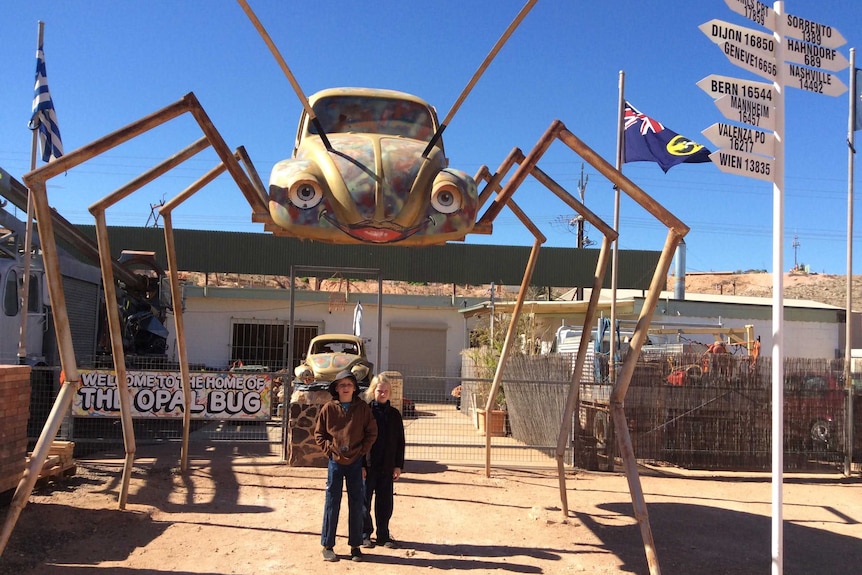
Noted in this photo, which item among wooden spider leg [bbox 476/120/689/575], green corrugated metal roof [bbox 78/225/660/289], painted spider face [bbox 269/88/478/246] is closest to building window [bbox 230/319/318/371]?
green corrugated metal roof [bbox 78/225/660/289]

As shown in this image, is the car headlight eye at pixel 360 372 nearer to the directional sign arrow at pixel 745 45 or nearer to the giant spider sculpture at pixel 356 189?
the giant spider sculpture at pixel 356 189

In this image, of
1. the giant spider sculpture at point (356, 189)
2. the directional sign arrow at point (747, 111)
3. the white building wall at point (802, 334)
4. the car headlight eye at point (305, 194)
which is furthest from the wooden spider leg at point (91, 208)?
the white building wall at point (802, 334)

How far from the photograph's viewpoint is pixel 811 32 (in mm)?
5203

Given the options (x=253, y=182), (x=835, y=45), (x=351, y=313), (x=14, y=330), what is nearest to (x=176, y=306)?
(x=253, y=182)

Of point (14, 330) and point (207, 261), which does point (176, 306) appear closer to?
point (14, 330)

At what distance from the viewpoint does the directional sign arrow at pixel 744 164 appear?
4.85m

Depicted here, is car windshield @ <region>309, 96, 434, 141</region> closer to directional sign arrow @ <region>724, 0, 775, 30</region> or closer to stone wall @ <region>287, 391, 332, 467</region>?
directional sign arrow @ <region>724, 0, 775, 30</region>

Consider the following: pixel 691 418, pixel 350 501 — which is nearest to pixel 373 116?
pixel 350 501

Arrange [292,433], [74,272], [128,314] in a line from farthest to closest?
[128,314], [74,272], [292,433]

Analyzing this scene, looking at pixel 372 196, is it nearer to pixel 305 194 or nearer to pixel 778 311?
pixel 305 194

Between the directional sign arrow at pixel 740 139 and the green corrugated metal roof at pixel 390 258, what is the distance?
22.2 metres

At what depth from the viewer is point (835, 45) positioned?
207 inches

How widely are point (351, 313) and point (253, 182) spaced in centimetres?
2115

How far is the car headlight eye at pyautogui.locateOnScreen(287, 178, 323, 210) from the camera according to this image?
17.0ft
